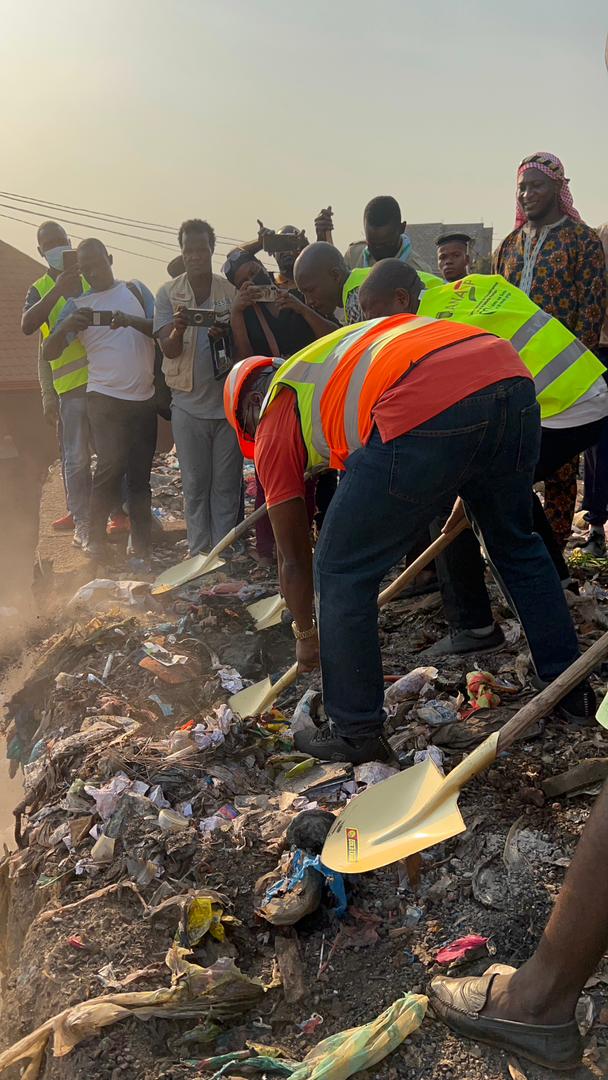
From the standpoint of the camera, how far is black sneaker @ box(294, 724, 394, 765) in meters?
2.69

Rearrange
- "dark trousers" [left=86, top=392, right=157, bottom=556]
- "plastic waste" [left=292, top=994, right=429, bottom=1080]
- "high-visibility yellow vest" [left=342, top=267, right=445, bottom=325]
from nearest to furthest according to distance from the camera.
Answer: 1. "plastic waste" [left=292, top=994, right=429, bottom=1080]
2. "high-visibility yellow vest" [left=342, top=267, right=445, bottom=325]
3. "dark trousers" [left=86, top=392, right=157, bottom=556]

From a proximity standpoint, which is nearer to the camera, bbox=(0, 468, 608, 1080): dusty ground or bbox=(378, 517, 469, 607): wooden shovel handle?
bbox=(0, 468, 608, 1080): dusty ground

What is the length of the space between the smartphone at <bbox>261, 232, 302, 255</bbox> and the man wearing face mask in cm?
139

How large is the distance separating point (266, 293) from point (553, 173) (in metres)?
1.54

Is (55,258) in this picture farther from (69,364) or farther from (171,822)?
(171,822)

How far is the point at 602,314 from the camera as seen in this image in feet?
12.8

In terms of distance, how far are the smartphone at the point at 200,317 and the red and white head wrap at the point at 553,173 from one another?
5.62 feet

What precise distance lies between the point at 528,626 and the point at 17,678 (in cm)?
332

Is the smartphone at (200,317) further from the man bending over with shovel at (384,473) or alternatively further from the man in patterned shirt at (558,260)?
the man bending over with shovel at (384,473)

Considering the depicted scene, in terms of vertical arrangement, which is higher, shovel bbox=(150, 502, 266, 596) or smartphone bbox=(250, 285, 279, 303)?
smartphone bbox=(250, 285, 279, 303)

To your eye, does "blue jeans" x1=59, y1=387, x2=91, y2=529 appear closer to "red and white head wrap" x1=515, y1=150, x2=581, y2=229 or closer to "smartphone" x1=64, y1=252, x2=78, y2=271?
"smartphone" x1=64, y1=252, x2=78, y2=271

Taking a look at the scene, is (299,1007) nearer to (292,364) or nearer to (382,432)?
(382,432)

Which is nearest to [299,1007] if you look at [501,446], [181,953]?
[181,953]

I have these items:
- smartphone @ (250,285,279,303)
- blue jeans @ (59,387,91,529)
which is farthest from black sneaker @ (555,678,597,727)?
blue jeans @ (59,387,91,529)
